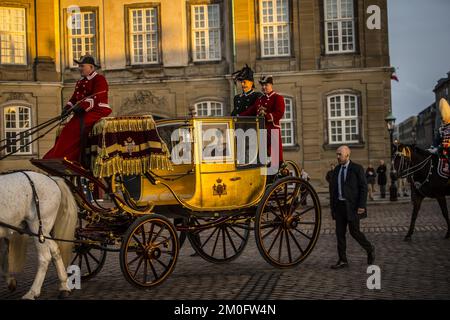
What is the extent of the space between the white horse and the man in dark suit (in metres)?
3.94

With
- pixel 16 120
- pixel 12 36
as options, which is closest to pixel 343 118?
pixel 16 120

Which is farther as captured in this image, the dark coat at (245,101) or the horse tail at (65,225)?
the dark coat at (245,101)

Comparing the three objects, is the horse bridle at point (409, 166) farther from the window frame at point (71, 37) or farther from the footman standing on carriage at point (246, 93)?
the window frame at point (71, 37)

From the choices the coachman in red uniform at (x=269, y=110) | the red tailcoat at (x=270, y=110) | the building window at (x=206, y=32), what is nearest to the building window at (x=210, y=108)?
the building window at (x=206, y=32)

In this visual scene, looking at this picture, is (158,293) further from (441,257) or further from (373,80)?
(373,80)

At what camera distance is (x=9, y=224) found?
711 centimetres

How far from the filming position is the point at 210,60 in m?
29.0

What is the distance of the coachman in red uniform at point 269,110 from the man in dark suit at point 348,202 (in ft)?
3.15

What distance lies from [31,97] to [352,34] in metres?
14.8

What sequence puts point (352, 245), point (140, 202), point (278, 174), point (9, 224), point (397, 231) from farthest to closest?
point (397, 231), point (352, 245), point (278, 174), point (140, 202), point (9, 224)

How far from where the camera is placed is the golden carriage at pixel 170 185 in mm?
7801

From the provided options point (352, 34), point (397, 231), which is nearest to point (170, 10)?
point (352, 34)

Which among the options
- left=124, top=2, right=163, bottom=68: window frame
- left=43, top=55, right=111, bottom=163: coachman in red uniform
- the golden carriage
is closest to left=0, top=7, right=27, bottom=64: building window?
left=124, top=2, right=163, bottom=68: window frame

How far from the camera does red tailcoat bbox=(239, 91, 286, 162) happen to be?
31.8ft
